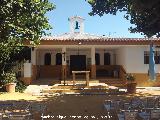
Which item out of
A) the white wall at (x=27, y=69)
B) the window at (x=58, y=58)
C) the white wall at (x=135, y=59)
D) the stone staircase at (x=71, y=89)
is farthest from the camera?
the window at (x=58, y=58)

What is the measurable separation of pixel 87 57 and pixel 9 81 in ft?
34.6

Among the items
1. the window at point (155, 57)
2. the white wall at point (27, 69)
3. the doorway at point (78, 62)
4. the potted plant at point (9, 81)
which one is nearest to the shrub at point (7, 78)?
the potted plant at point (9, 81)

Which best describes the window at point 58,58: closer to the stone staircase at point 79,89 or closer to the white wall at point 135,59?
the white wall at point 135,59

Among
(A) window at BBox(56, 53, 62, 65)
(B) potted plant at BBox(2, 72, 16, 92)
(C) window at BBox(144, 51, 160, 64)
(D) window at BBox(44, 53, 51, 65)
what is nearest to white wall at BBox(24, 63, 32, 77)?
(B) potted plant at BBox(2, 72, 16, 92)

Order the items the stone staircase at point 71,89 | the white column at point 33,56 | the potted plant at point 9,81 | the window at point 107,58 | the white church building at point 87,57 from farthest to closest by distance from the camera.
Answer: the window at point 107,58
the white column at point 33,56
the white church building at point 87,57
the stone staircase at point 71,89
the potted plant at point 9,81

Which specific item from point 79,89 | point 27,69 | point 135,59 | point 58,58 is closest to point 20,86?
point 27,69

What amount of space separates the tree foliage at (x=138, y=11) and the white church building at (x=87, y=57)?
7536mm

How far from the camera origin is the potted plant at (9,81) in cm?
2359

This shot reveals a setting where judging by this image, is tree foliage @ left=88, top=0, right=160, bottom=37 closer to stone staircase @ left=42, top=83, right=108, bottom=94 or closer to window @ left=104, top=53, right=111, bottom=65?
stone staircase @ left=42, top=83, right=108, bottom=94

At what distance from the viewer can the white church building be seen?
92.0ft

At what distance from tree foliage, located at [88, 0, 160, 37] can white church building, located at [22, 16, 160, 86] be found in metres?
7.54

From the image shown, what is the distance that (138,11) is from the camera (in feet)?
45.1

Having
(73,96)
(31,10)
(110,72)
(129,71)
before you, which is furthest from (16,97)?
(110,72)

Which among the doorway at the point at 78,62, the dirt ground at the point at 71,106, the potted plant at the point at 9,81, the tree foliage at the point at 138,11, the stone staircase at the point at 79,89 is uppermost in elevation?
the tree foliage at the point at 138,11
